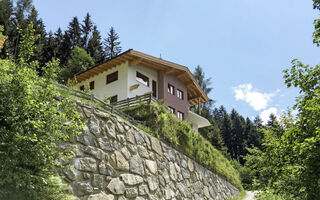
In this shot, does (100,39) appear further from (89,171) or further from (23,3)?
(89,171)

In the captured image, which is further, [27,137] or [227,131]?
[227,131]

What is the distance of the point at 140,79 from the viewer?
908 inches

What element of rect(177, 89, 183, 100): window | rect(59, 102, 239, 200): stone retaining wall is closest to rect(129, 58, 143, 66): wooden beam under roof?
rect(177, 89, 183, 100): window

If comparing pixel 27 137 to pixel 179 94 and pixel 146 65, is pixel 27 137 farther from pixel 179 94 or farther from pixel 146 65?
pixel 179 94

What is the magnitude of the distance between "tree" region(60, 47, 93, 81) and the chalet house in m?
12.7

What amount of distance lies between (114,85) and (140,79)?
2.11 m

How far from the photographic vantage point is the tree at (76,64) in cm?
3806

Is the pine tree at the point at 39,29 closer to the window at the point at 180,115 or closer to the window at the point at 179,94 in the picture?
the window at the point at 179,94

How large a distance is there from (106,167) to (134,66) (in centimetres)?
1324

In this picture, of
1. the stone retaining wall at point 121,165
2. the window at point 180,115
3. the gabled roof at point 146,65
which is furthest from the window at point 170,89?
the stone retaining wall at point 121,165

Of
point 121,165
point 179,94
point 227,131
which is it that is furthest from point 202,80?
point 121,165

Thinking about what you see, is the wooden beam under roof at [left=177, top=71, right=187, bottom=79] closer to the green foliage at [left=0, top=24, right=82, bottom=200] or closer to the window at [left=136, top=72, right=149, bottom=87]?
the window at [left=136, top=72, right=149, bottom=87]

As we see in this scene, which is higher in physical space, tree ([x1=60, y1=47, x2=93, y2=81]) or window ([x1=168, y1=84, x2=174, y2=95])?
tree ([x1=60, y1=47, x2=93, y2=81])

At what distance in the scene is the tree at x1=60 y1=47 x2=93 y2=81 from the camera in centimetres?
3806
